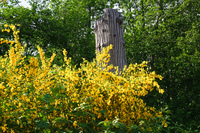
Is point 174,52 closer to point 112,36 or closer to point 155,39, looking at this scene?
point 155,39

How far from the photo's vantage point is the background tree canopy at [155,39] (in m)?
6.68

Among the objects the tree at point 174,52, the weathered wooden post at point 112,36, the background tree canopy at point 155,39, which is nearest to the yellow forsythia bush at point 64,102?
the weathered wooden post at point 112,36

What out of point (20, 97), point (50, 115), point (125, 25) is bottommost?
point (50, 115)

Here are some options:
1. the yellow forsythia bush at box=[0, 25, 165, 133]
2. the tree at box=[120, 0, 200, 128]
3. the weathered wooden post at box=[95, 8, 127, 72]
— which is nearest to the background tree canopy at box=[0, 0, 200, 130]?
the tree at box=[120, 0, 200, 128]

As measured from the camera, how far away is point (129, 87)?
73.5 inches

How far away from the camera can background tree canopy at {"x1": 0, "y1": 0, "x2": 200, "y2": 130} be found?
6680 mm

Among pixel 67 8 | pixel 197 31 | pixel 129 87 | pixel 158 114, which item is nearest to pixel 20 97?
pixel 129 87

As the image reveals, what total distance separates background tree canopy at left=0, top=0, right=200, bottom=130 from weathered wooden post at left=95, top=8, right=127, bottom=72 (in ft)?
9.00

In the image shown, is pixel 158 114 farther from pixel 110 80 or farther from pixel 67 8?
pixel 67 8

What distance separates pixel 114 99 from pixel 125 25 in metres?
7.36

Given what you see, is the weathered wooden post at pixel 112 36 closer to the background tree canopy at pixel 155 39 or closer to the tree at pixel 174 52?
the background tree canopy at pixel 155 39

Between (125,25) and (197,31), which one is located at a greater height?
(125,25)

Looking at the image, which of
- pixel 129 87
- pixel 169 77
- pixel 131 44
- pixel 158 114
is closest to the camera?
pixel 129 87

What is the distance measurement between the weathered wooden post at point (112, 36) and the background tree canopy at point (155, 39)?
9.00 feet
